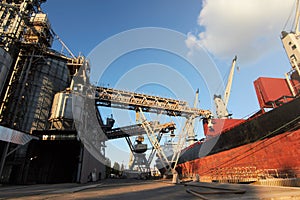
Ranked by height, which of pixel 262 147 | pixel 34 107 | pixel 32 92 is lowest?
pixel 262 147

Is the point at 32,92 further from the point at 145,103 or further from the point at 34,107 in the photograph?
the point at 145,103

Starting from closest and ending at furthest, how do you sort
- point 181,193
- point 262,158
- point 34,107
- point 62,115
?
1. point 181,193
2. point 262,158
3. point 62,115
4. point 34,107

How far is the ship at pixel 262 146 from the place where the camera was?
1049 centimetres

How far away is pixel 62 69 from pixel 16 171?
15.4 metres

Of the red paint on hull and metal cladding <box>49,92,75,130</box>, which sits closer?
the red paint on hull

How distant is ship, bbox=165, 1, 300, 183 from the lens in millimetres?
10492

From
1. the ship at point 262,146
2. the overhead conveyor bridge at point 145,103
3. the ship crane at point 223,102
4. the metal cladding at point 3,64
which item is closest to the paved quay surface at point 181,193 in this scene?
the ship at point 262,146

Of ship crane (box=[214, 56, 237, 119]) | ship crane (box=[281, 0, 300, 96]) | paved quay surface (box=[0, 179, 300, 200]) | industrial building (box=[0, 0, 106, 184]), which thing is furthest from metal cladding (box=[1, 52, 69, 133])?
ship crane (box=[281, 0, 300, 96])

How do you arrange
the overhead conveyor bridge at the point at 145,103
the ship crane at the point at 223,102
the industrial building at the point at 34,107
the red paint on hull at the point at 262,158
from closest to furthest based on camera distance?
1. the red paint on hull at the point at 262,158
2. the industrial building at the point at 34,107
3. the overhead conveyor bridge at the point at 145,103
4. the ship crane at the point at 223,102

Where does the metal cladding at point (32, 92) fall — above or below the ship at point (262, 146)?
above

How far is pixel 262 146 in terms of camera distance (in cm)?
1223

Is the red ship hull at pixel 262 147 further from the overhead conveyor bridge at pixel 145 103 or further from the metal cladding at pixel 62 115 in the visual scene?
the metal cladding at pixel 62 115

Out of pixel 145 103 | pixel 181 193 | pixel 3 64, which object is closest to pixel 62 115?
pixel 3 64

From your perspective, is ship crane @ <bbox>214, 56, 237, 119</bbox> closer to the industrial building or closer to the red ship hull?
the red ship hull
